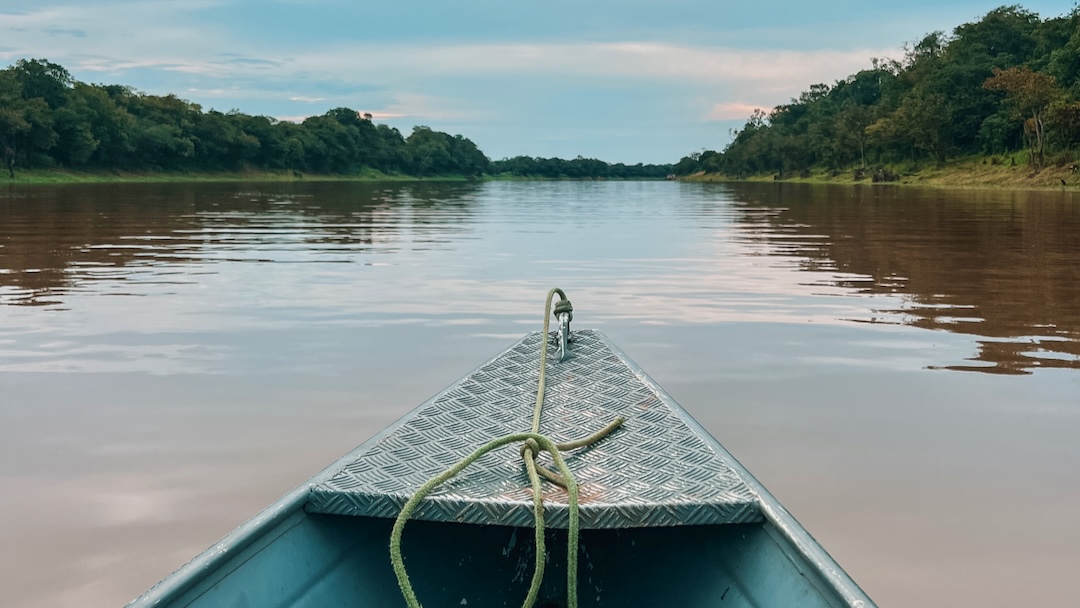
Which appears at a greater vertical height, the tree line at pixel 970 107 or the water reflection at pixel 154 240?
the tree line at pixel 970 107

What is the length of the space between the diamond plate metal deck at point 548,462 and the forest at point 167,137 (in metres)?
55.6

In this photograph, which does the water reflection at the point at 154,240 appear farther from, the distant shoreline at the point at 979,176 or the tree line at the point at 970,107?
the tree line at the point at 970,107

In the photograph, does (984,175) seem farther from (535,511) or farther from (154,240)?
(535,511)

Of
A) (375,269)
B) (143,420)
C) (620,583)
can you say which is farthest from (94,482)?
(375,269)

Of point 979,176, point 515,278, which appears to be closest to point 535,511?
point 515,278

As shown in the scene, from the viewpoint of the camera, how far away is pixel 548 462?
274 centimetres

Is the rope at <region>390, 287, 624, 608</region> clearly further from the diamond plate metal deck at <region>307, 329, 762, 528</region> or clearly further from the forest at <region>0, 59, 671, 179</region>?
the forest at <region>0, 59, 671, 179</region>

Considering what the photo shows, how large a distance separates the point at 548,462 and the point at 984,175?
183 ft

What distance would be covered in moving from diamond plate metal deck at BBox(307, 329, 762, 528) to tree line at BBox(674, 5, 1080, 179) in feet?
Answer: 158

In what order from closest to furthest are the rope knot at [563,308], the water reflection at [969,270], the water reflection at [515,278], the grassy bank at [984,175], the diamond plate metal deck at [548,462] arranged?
the diamond plate metal deck at [548,462] → the rope knot at [563,308] → the water reflection at [969,270] → the water reflection at [515,278] → the grassy bank at [984,175]

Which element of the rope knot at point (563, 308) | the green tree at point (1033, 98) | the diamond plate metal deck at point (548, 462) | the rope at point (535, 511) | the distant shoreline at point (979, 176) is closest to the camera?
the rope at point (535, 511)

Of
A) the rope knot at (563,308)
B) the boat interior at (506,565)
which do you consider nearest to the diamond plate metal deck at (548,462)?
the boat interior at (506,565)

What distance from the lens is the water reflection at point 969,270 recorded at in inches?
279

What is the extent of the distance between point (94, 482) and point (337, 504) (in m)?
2.13
